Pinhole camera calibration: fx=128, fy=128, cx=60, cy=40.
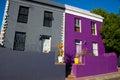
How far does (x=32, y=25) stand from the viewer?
13594 mm

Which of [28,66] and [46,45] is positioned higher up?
[46,45]

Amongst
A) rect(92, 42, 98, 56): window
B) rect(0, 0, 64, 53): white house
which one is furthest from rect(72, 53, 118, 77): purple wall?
rect(0, 0, 64, 53): white house

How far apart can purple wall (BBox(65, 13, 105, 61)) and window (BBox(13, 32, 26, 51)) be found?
4.85 metres

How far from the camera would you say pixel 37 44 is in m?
13.5

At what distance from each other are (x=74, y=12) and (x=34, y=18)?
5.34 m

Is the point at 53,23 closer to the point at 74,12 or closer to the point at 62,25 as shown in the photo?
the point at 62,25

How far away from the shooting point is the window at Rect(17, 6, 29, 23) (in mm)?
13401

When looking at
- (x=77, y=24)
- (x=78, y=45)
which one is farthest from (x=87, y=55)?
(x=77, y=24)

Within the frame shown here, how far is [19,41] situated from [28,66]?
418cm

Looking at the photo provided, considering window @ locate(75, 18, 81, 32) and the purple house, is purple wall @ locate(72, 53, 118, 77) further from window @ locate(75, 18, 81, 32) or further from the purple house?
window @ locate(75, 18, 81, 32)

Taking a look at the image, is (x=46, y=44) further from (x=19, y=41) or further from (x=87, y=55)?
(x=87, y=55)

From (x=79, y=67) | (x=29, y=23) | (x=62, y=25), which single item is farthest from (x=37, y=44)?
(x=79, y=67)

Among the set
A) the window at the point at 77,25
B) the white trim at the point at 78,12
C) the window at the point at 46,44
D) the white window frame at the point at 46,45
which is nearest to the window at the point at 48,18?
the window at the point at 46,44

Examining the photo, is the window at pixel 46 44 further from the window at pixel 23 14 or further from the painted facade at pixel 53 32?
the window at pixel 23 14
